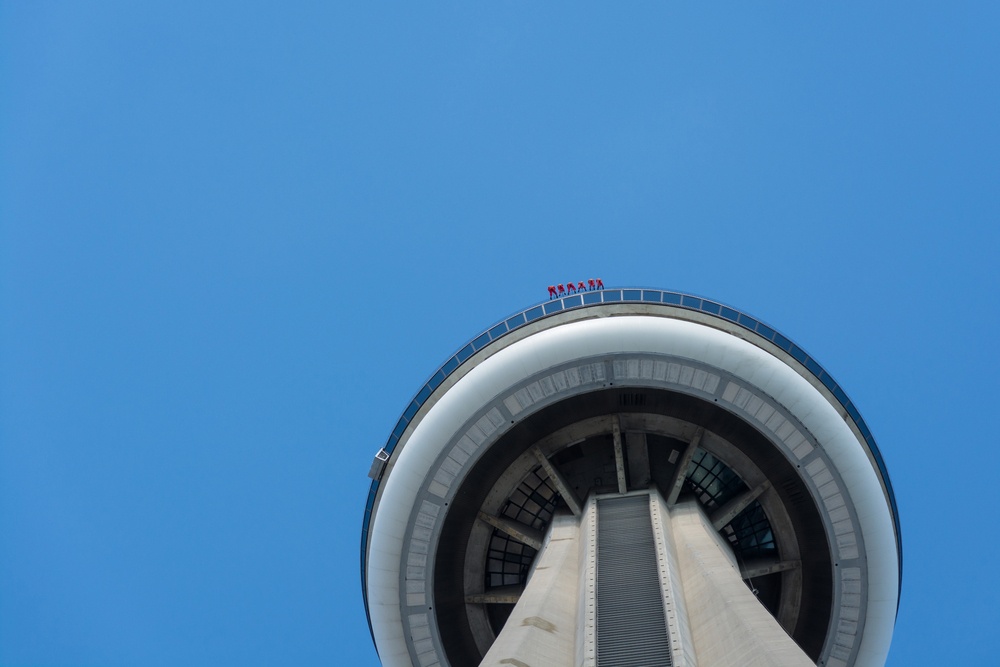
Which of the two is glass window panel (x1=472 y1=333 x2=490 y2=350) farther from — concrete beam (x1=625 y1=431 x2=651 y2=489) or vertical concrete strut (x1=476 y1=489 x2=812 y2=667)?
vertical concrete strut (x1=476 y1=489 x2=812 y2=667)

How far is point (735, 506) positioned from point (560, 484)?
619 centimetres

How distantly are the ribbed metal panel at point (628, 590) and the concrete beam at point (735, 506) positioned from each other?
10.6 ft

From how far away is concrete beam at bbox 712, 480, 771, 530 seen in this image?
24.4m

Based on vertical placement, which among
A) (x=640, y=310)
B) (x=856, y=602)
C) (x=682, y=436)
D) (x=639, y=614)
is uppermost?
(x=640, y=310)

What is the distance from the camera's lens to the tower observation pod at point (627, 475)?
22.7m

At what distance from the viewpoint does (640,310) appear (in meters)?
24.2

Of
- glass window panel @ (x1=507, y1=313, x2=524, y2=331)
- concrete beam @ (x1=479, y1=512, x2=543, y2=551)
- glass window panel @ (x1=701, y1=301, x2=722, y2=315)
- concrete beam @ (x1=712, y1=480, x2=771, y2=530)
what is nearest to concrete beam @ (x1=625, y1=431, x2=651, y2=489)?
concrete beam @ (x1=712, y1=480, x2=771, y2=530)

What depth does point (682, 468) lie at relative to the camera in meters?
24.3


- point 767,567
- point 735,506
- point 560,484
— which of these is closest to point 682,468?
point 735,506

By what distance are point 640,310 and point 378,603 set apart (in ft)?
44.2

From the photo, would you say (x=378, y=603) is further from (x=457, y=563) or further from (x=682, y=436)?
(x=682, y=436)

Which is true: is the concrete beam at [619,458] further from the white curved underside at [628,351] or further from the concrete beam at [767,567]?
the concrete beam at [767,567]

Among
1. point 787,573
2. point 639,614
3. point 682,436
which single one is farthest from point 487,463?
point 787,573

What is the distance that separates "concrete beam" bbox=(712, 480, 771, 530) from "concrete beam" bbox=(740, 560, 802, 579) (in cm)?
172
